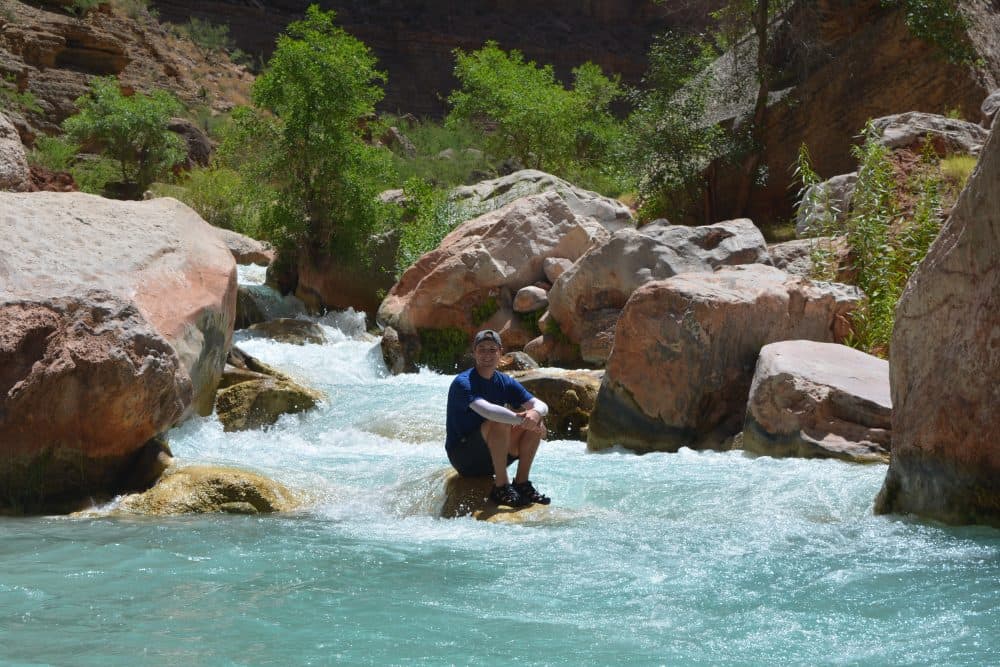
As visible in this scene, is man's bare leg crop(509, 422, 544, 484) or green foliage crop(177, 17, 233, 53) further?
green foliage crop(177, 17, 233, 53)

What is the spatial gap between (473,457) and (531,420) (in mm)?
563

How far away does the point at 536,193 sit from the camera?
1602 cm

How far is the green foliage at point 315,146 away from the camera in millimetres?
16953

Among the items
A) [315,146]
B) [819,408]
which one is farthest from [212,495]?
[315,146]

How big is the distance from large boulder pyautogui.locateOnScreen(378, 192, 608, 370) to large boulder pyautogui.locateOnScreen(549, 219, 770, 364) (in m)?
1.62

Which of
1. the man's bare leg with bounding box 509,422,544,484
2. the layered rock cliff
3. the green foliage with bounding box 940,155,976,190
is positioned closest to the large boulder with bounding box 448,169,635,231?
the green foliage with bounding box 940,155,976,190

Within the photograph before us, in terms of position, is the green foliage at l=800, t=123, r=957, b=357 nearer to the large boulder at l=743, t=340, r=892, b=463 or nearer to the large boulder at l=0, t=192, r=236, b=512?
the large boulder at l=743, t=340, r=892, b=463

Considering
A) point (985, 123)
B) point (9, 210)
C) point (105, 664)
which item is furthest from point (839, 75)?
point (105, 664)

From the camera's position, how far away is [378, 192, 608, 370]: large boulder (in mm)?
13289

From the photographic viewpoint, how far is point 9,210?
7465 mm

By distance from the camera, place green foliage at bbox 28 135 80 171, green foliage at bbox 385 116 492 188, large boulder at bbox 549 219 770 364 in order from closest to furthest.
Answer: large boulder at bbox 549 219 770 364
green foliage at bbox 28 135 80 171
green foliage at bbox 385 116 492 188

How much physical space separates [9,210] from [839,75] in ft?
42.8

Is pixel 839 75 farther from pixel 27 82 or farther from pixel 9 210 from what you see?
pixel 27 82

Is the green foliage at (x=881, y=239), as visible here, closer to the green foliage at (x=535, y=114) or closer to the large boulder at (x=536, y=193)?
the large boulder at (x=536, y=193)
